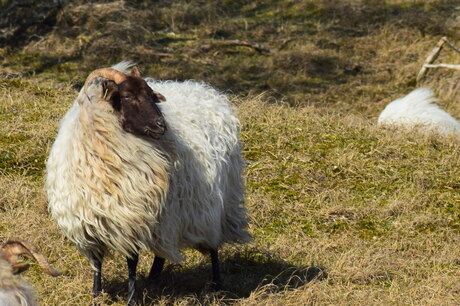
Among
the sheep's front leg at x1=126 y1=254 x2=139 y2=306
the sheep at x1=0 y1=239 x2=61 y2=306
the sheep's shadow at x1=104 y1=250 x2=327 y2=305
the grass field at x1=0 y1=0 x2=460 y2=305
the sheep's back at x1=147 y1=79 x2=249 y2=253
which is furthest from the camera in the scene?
the grass field at x1=0 y1=0 x2=460 y2=305

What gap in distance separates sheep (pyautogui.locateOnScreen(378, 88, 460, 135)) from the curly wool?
202 inches

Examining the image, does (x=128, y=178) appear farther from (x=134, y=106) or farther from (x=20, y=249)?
(x=20, y=249)

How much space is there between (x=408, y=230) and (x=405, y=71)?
26.4ft

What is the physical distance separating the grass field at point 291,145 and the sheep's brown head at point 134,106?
1.22 m

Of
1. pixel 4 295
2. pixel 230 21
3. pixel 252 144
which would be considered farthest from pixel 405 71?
pixel 4 295

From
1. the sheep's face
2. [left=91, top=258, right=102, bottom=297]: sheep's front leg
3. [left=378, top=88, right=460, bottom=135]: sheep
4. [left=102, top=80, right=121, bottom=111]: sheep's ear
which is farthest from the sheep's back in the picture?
[left=378, top=88, right=460, bottom=135]: sheep

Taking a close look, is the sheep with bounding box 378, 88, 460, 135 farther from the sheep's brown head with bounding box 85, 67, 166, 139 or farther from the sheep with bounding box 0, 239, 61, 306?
the sheep with bounding box 0, 239, 61, 306

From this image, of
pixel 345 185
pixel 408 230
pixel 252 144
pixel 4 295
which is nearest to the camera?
pixel 4 295

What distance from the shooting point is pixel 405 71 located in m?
15.0

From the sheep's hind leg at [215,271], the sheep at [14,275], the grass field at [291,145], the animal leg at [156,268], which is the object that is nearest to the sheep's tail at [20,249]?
the sheep at [14,275]

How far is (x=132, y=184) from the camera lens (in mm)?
5367

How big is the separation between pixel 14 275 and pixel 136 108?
1951 mm

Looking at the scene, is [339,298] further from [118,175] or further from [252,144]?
[252,144]

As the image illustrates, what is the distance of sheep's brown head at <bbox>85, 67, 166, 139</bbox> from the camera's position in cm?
534
